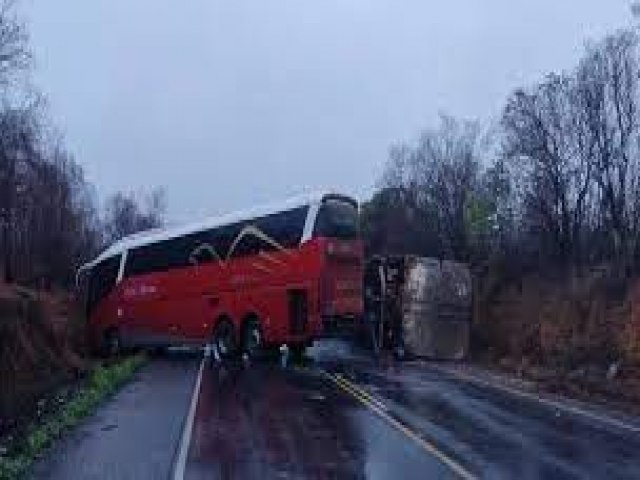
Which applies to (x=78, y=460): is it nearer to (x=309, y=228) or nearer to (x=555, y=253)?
(x=309, y=228)

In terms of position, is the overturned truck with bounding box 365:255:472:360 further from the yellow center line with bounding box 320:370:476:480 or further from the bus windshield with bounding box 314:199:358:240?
the yellow center line with bounding box 320:370:476:480

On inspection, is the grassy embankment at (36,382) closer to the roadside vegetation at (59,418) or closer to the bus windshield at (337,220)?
the roadside vegetation at (59,418)

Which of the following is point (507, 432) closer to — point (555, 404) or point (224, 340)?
point (555, 404)

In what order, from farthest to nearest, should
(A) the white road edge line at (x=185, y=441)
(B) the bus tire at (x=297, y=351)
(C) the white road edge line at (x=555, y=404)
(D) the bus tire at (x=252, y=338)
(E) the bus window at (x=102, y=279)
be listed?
(E) the bus window at (x=102, y=279) < (D) the bus tire at (x=252, y=338) < (B) the bus tire at (x=297, y=351) < (C) the white road edge line at (x=555, y=404) < (A) the white road edge line at (x=185, y=441)

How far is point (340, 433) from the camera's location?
18891mm

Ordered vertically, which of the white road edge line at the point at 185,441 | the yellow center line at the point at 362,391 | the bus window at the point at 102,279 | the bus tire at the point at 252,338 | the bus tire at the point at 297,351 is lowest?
the white road edge line at the point at 185,441

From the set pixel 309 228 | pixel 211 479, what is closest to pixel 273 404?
pixel 211 479

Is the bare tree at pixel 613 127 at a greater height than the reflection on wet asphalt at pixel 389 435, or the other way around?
the bare tree at pixel 613 127

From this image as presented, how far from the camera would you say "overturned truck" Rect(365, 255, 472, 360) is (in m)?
38.6

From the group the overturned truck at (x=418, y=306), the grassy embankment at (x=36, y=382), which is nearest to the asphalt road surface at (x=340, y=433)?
the grassy embankment at (x=36, y=382)

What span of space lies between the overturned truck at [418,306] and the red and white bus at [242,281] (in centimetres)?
350

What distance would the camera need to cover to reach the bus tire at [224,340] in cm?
3703

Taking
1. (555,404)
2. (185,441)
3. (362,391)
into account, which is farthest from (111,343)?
(185,441)

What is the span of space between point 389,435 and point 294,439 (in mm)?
1424
